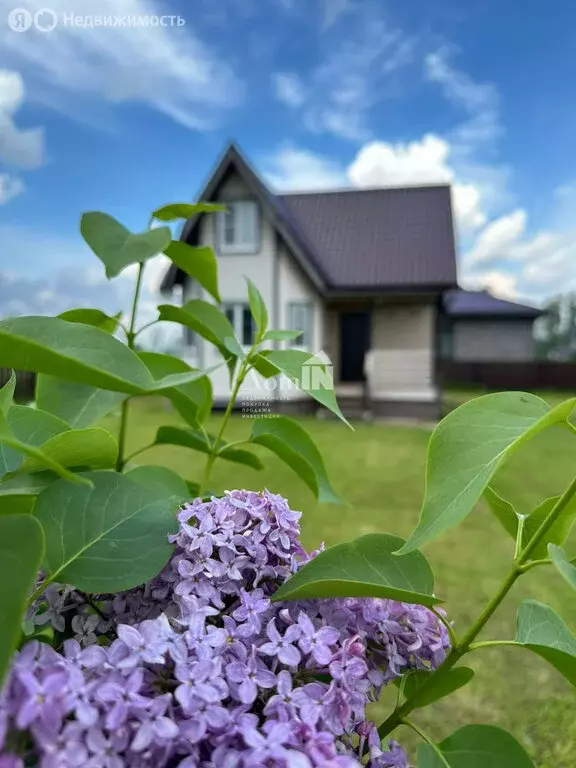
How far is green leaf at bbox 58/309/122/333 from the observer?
1.73 feet

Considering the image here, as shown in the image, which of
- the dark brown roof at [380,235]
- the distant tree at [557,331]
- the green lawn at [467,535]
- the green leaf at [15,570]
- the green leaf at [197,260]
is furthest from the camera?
the distant tree at [557,331]

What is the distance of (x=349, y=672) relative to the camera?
31cm

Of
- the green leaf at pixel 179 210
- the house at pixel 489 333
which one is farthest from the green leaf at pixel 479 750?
the house at pixel 489 333

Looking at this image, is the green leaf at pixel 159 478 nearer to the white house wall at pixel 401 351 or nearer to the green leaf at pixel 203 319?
the green leaf at pixel 203 319

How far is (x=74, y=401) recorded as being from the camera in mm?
493

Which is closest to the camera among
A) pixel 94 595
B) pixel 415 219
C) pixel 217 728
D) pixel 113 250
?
pixel 217 728

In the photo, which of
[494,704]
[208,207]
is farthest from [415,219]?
[208,207]

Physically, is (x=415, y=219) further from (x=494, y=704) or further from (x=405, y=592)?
(x=405, y=592)

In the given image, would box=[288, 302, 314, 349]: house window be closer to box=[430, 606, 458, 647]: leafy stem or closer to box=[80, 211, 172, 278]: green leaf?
box=[80, 211, 172, 278]: green leaf

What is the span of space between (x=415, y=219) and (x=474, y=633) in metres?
8.00

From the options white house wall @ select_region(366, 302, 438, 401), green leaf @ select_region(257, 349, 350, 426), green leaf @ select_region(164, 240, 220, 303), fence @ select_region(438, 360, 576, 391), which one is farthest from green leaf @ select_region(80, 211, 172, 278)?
fence @ select_region(438, 360, 576, 391)

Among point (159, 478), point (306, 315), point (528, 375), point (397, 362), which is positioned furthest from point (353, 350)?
point (159, 478)

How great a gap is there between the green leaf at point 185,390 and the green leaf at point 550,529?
0.28 metres

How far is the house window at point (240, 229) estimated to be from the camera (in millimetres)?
7195
